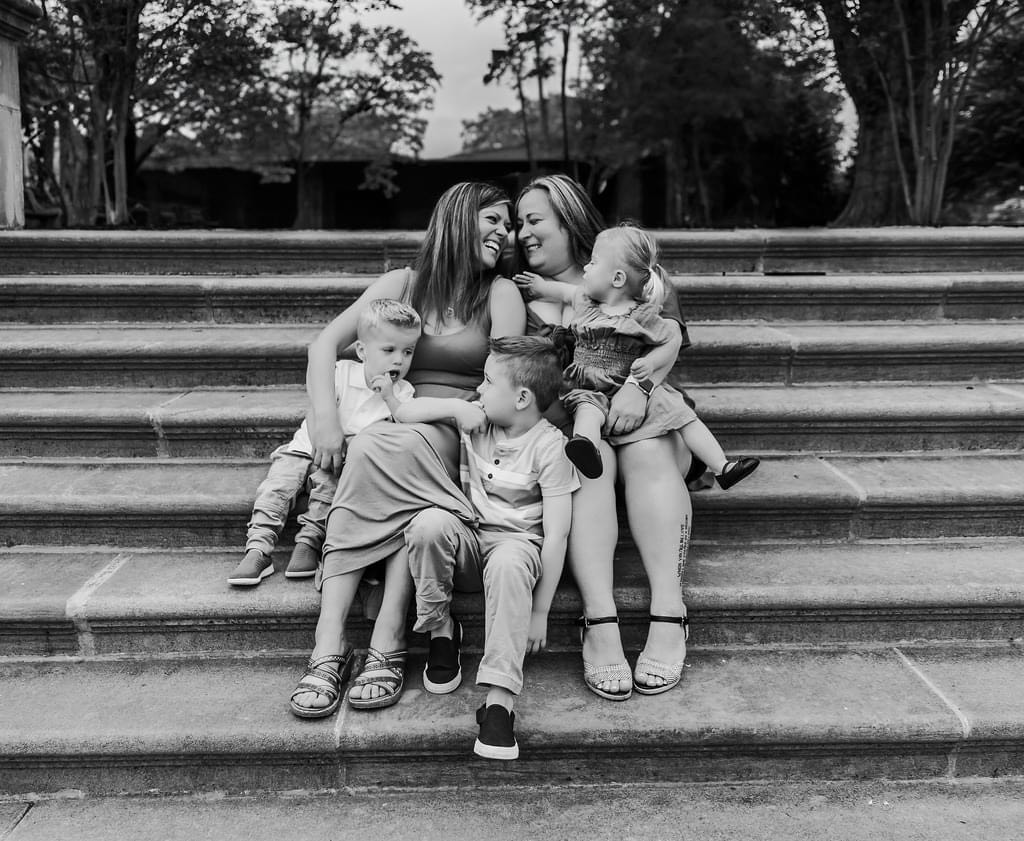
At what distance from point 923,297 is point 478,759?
285 centimetres

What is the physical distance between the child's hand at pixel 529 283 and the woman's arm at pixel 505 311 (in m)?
0.13

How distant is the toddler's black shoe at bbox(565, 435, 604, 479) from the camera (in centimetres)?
204

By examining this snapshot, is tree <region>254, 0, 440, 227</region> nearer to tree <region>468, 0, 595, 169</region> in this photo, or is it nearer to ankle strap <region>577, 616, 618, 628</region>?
tree <region>468, 0, 595, 169</region>

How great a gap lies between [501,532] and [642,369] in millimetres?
668

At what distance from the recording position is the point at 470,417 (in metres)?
2.23

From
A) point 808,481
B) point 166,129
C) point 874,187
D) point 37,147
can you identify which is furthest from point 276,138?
point 808,481

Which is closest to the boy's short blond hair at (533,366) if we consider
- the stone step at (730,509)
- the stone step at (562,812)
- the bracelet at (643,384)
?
the bracelet at (643,384)

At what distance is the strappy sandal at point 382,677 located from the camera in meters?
1.96

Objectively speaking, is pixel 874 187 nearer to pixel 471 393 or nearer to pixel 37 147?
pixel 471 393

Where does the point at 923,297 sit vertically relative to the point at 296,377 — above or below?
above

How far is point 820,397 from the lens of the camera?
3016 mm

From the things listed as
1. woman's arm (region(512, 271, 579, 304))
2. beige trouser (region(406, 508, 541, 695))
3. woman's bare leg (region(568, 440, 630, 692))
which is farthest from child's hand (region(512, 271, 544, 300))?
beige trouser (region(406, 508, 541, 695))

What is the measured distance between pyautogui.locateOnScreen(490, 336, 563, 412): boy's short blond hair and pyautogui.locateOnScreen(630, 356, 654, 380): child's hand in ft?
0.84

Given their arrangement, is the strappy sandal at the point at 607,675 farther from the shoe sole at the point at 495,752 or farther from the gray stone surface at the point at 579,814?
the shoe sole at the point at 495,752
